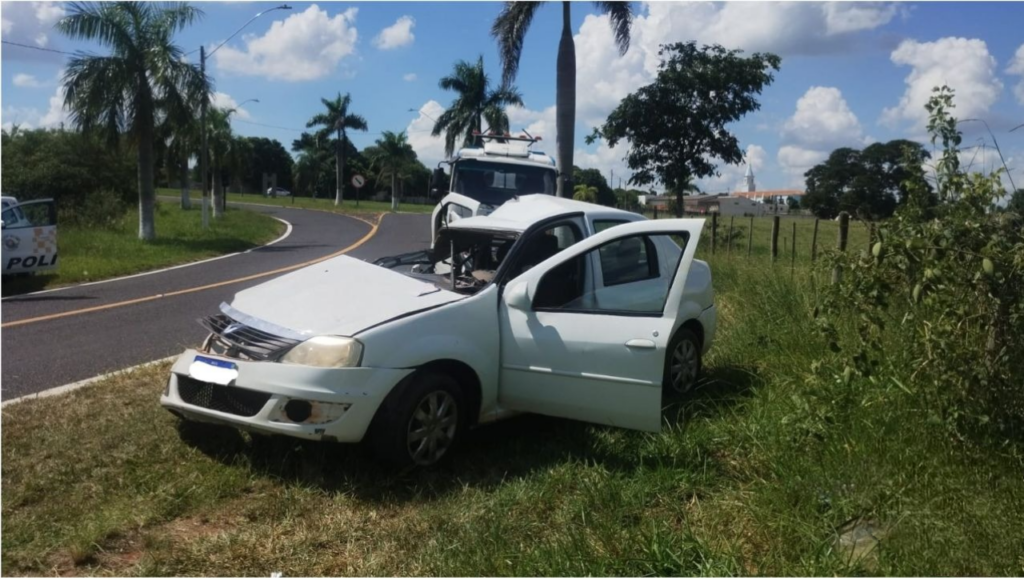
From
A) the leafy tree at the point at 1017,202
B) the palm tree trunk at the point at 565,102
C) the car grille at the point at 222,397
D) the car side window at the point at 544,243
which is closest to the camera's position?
the leafy tree at the point at 1017,202

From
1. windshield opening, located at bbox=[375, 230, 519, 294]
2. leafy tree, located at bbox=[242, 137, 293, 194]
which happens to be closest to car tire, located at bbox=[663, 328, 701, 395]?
windshield opening, located at bbox=[375, 230, 519, 294]

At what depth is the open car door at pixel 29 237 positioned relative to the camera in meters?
13.8

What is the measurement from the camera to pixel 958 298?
4223mm

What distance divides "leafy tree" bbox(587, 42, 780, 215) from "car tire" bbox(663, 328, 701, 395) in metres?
13.2

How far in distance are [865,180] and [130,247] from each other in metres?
17.6

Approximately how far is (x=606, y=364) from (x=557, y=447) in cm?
69

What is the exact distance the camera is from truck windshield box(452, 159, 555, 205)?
→ 1377cm

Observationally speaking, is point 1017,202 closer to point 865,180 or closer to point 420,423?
point 420,423

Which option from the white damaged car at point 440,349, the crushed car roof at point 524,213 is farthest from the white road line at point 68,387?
the crushed car roof at point 524,213

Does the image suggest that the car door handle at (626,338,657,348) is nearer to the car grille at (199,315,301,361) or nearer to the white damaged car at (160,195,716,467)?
the white damaged car at (160,195,716,467)

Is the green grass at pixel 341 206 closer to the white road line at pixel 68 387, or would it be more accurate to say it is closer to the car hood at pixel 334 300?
the white road line at pixel 68 387

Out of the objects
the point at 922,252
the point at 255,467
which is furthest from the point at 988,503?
the point at 255,467

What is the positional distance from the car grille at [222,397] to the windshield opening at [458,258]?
159cm

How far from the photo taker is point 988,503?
3725 millimetres
